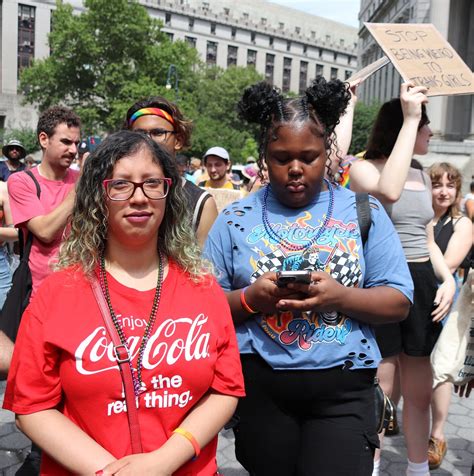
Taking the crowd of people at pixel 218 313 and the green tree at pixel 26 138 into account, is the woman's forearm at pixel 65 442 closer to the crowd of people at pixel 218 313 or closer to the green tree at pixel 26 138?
the crowd of people at pixel 218 313

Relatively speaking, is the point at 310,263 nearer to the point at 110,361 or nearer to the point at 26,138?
the point at 110,361

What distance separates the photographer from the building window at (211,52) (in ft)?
349

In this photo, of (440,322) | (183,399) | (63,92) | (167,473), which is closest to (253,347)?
(183,399)

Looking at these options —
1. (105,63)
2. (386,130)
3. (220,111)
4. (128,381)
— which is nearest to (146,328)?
(128,381)

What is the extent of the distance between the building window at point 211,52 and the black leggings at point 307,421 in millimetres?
106905

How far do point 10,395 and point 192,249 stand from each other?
2.44ft

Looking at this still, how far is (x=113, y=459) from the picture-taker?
6.31 ft

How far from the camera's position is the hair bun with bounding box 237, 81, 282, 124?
8.30ft

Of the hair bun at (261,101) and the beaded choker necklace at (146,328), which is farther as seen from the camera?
the hair bun at (261,101)

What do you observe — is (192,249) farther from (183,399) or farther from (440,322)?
(440,322)

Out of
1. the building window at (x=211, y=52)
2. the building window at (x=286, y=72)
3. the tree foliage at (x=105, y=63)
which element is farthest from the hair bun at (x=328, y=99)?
the building window at (x=286, y=72)

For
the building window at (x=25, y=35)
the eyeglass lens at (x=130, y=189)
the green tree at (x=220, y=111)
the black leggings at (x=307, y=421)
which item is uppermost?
the building window at (x=25, y=35)

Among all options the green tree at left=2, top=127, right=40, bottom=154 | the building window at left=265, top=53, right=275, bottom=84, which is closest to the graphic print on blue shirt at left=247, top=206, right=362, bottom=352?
the green tree at left=2, top=127, right=40, bottom=154

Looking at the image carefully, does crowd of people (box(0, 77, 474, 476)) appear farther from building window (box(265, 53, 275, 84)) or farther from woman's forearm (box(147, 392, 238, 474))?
building window (box(265, 53, 275, 84))
